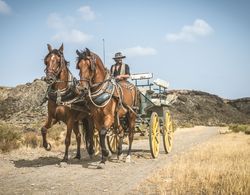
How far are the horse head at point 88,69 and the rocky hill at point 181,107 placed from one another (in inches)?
863

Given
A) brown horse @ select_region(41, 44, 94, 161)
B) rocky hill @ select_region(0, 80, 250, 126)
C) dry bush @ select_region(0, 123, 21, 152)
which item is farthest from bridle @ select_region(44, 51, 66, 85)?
rocky hill @ select_region(0, 80, 250, 126)

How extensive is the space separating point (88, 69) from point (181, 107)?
53222 millimetres

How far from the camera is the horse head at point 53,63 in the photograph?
827 centimetres

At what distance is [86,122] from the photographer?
10.9 meters

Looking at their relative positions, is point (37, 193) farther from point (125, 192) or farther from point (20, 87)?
point (20, 87)

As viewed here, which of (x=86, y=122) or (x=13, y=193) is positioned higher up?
(x=86, y=122)

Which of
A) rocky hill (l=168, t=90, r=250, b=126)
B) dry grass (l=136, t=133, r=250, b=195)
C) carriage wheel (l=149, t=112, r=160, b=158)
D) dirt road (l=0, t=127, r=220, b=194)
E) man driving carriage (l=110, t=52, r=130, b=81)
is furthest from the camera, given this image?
rocky hill (l=168, t=90, r=250, b=126)

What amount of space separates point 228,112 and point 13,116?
44744mm

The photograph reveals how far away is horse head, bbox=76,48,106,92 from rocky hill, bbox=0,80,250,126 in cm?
2193

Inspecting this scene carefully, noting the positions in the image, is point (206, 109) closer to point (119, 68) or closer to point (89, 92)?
point (119, 68)

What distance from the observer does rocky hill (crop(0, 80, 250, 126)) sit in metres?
35.4

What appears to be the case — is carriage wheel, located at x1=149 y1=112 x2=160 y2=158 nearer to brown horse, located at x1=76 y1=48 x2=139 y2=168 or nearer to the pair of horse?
the pair of horse

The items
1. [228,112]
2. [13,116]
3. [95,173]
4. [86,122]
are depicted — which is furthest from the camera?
[228,112]

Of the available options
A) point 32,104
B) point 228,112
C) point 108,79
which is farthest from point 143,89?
point 228,112
